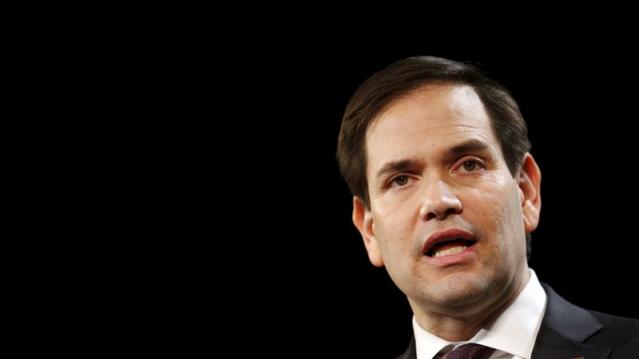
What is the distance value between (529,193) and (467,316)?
19.6 inches

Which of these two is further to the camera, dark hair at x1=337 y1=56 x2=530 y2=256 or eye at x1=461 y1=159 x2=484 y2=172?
dark hair at x1=337 y1=56 x2=530 y2=256

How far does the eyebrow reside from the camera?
8.77 ft

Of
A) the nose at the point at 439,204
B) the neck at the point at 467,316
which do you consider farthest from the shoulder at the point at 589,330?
the nose at the point at 439,204

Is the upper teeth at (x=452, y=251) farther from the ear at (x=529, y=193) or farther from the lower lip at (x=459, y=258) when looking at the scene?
the ear at (x=529, y=193)

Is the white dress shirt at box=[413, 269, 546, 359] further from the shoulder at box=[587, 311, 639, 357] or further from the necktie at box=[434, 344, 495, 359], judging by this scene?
the shoulder at box=[587, 311, 639, 357]

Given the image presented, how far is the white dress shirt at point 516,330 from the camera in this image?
262cm

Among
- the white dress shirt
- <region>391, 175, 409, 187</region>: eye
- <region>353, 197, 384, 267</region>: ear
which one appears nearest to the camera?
the white dress shirt

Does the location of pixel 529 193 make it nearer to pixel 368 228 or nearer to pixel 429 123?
pixel 429 123

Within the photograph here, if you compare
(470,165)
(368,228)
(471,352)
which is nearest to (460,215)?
(470,165)

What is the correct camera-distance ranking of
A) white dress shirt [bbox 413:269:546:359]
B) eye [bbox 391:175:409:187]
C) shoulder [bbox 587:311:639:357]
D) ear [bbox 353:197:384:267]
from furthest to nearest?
ear [bbox 353:197:384:267] → eye [bbox 391:175:409:187] → white dress shirt [bbox 413:269:546:359] → shoulder [bbox 587:311:639:357]

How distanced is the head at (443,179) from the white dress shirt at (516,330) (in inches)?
2.8

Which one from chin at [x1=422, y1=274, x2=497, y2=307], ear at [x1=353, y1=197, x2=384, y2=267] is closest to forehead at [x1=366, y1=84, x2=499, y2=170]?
ear at [x1=353, y1=197, x2=384, y2=267]

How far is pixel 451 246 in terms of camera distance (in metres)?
2.60

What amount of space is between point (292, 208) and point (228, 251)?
1.37 ft
